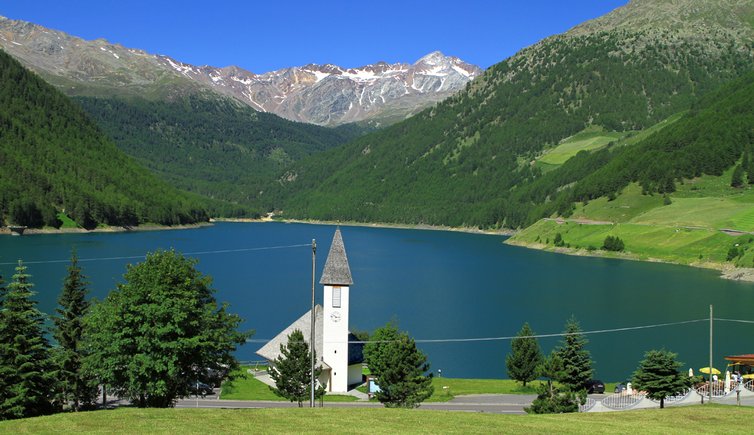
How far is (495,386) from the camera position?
58.8m

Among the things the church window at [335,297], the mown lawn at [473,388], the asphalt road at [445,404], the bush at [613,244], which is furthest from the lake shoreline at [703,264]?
the church window at [335,297]

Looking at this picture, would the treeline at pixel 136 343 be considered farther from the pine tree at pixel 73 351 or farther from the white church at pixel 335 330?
the white church at pixel 335 330

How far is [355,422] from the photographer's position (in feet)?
94.3

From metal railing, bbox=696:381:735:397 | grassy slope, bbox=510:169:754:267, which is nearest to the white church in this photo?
metal railing, bbox=696:381:735:397

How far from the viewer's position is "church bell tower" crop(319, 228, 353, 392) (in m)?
55.5

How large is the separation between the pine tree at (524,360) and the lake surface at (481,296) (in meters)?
9.36

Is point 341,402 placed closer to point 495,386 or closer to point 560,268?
point 495,386

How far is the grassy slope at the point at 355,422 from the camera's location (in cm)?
2684

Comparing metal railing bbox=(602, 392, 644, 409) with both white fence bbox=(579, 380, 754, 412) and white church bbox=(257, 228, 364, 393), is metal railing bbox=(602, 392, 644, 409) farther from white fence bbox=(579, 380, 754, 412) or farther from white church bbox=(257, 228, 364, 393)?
white church bbox=(257, 228, 364, 393)

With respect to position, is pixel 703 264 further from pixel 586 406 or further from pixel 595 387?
pixel 586 406

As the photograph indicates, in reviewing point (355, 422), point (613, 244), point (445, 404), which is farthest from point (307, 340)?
point (613, 244)

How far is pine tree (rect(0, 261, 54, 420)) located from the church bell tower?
1979 centimetres

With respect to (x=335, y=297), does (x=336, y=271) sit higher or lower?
higher

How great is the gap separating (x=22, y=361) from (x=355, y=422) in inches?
777
